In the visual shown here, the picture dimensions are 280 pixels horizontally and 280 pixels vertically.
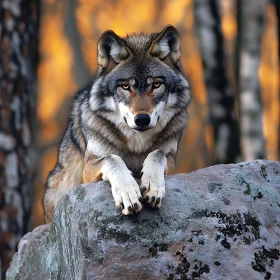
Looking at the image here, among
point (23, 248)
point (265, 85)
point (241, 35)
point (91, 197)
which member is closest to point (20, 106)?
point (23, 248)

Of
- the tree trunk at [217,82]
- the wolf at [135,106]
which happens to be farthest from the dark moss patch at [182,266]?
the tree trunk at [217,82]

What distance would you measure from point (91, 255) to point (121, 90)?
5.47 feet

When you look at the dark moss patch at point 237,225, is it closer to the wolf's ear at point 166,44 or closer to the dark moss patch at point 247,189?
the dark moss patch at point 247,189

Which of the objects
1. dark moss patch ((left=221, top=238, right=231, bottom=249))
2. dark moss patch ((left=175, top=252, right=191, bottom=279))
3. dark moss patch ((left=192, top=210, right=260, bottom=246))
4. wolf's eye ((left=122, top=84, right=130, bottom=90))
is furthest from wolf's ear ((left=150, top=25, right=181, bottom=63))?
dark moss patch ((left=175, top=252, right=191, bottom=279))

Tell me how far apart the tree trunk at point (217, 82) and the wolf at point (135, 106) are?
408 cm

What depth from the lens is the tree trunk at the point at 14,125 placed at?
9.06 meters

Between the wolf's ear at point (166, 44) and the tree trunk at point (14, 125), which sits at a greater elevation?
the wolf's ear at point (166, 44)

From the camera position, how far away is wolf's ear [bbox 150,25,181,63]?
5.68 metres

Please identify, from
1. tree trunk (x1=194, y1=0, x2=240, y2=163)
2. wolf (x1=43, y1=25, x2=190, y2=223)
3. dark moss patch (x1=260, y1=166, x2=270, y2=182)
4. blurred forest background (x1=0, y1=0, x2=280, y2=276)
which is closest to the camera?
wolf (x1=43, y1=25, x2=190, y2=223)

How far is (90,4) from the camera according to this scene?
44.6 feet

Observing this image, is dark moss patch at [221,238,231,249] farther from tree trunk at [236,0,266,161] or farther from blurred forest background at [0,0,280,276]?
blurred forest background at [0,0,280,276]

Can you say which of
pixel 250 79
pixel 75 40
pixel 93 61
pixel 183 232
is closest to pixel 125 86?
pixel 183 232

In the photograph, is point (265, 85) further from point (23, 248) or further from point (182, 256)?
point (182, 256)

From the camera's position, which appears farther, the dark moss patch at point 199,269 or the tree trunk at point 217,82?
the tree trunk at point 217,82
